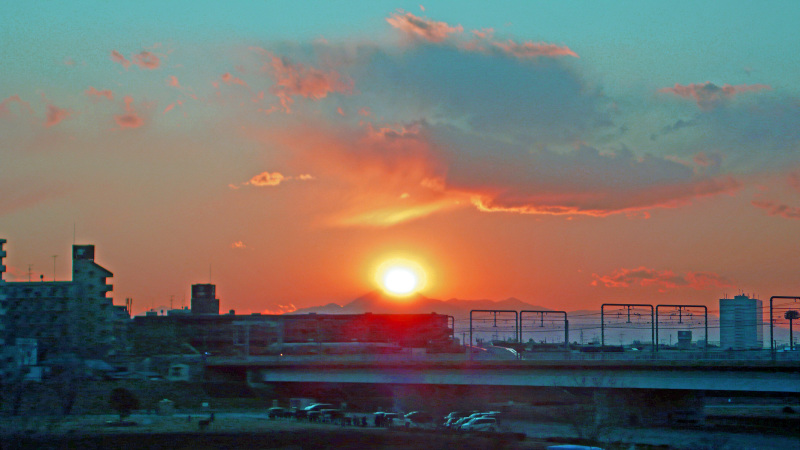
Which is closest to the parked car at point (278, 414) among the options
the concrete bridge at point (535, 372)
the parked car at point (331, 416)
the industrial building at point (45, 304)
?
the parked car at point (331, 416)

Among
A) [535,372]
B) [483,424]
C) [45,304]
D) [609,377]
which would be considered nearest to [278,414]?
[483,424]

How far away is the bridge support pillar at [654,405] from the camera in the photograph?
234 feet

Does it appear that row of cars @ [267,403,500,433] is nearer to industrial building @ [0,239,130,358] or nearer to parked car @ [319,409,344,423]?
parked car @ [319,409,344,423]

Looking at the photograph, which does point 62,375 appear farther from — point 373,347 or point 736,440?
point 373,347

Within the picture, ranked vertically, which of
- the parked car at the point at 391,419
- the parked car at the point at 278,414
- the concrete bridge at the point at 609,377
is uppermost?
the concrete bridge at the point at 609,377

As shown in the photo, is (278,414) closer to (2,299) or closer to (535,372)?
(535,372)

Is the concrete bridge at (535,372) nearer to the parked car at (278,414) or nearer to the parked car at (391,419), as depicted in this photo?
the parked car at (391,419)

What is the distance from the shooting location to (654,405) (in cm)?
7419

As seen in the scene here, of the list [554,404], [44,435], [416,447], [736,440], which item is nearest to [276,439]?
[416,447]

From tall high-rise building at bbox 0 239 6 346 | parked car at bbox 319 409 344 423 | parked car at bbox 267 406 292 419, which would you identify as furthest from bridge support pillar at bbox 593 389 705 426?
tall high-rise building at bbox 0 239 6 346

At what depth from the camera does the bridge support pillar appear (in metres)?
71.2

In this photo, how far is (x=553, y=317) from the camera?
95062 mm

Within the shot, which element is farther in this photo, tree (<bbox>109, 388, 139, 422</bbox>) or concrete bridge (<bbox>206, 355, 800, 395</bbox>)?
tree (<bbox>109, 388, 139, 422</bbox>)

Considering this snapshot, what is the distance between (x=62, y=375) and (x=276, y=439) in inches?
504
